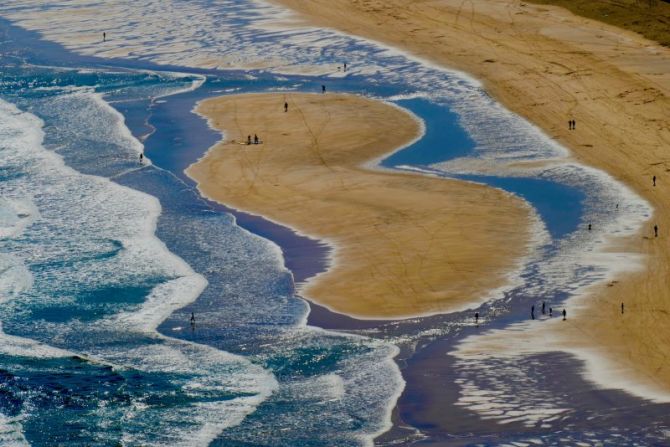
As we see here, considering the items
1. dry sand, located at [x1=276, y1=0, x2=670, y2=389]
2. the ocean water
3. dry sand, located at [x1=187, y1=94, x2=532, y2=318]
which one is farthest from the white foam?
dry sand, located at [x1=276, y1=0, x2=670, y2=389]

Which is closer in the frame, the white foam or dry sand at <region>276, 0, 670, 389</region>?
the white foam

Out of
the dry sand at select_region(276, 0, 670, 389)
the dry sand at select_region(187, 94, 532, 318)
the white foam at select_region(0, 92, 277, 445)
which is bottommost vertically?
the white foam at select_region(0, 92, 277, 445)

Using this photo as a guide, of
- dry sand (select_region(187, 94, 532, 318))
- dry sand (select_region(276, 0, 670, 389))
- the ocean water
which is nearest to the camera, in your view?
the ocean water

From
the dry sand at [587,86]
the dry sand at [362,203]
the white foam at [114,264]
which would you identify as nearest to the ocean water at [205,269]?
the white foam at [114,264]

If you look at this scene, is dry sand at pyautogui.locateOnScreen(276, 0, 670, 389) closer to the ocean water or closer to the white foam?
the ocean water

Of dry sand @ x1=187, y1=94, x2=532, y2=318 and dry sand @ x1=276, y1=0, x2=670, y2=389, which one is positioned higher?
dry sand @ x1=276, y1=0, x2=670, y2=389

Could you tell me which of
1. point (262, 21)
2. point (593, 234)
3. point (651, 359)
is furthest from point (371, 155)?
point (262, 21)

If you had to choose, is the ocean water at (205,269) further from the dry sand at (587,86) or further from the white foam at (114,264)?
the dry sand at (587,86)
